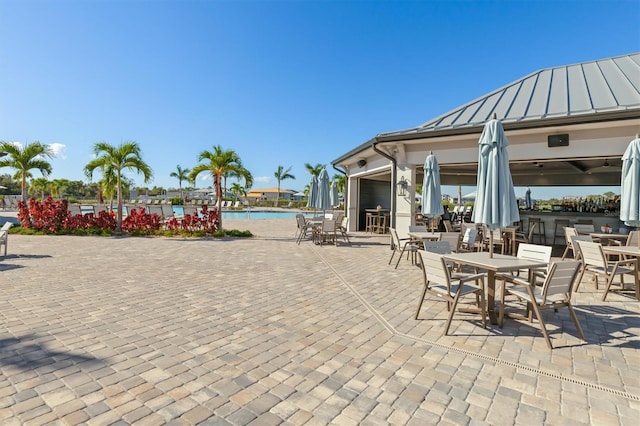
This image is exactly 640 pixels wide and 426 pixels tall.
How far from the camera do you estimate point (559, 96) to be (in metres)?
8.55

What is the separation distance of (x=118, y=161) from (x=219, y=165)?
12.7ft

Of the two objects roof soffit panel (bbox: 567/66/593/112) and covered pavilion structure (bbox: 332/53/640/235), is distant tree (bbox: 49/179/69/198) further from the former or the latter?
roof soffit panel (bbox: 567/66/593/112)

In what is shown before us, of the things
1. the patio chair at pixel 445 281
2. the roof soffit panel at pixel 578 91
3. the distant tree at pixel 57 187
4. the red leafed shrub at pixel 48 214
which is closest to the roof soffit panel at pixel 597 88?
the roof soffit panel at pixel 578 91

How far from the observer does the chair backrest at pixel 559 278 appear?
321 cm

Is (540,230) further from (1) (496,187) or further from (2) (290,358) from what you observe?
(2) (290,358)

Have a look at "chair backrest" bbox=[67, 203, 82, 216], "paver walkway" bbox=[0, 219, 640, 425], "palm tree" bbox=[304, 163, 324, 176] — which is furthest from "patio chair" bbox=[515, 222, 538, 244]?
"palm tree" bbox=[304, 163, 324, 176]

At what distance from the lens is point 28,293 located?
473cm

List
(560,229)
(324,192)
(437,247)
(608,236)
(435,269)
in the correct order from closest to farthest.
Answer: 1. (435,269)
2. (437,247)
3. (608,236)
4. (560,229)
5. (324,192)

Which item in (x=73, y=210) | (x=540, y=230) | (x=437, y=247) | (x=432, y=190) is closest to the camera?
(x=437, y=247)

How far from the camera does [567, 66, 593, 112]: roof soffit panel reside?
744 centimetres

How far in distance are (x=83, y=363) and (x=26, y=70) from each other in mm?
9979

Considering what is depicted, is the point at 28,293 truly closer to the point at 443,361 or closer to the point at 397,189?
the point at 443,361

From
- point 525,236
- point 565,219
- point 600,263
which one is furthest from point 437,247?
point 565,219

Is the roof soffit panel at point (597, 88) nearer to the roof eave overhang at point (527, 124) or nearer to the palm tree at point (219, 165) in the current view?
the roof eave overhang at point (527, 124)
